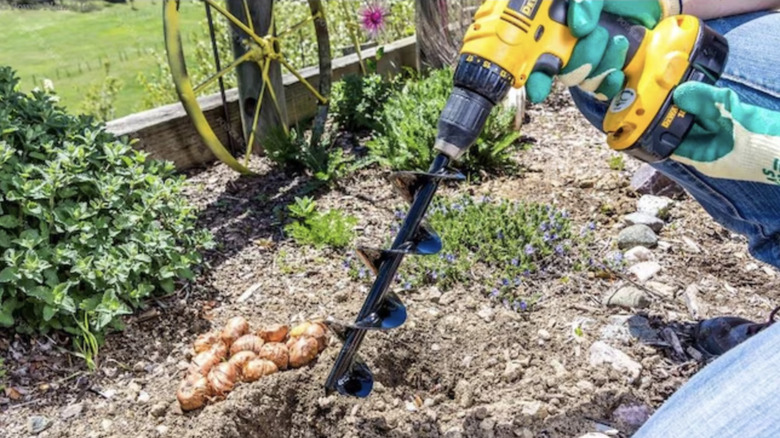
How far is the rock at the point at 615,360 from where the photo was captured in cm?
203

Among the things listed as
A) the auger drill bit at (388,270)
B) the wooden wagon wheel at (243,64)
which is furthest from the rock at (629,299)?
the wooden wagon wheel at (243,64)

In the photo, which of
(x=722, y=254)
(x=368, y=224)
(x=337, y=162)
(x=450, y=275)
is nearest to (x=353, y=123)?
(x=337, y=162)

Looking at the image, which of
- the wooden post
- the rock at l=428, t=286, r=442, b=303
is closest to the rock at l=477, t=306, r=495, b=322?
the rock at l=428, t=286, r=442, b=303

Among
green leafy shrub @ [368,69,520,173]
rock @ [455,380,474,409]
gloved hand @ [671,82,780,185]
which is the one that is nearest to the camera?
gloved hand @ [671,82,780,185]

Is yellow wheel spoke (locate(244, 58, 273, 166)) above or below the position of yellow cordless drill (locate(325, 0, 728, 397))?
below

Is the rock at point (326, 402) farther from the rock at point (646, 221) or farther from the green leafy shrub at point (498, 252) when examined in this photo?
the rock at point (646, 221)

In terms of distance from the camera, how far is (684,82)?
1369 millimetres

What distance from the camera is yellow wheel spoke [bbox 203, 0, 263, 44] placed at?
9.74ft

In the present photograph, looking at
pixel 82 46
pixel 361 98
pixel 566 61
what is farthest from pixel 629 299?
pixel 82 46

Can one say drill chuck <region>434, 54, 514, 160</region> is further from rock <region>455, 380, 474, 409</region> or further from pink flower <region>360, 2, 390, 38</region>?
pink flower <region>360, 2, 390, 38</region>

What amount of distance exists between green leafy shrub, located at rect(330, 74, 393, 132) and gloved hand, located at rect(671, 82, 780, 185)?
2321 millimetres

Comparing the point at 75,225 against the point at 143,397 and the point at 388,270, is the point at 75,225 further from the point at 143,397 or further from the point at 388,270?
the point at 388,270

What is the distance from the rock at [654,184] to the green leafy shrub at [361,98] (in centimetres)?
132

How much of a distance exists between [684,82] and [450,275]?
1233 mm
